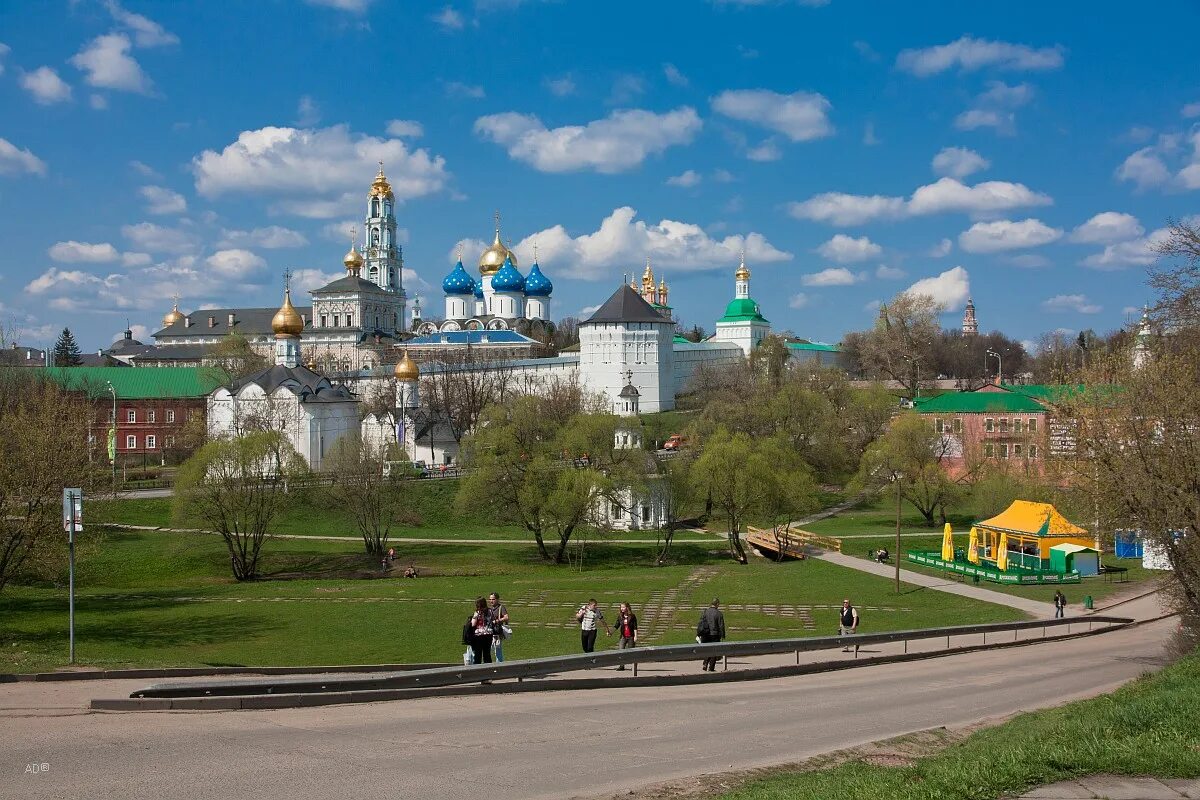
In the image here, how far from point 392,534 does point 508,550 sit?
19.2 feet

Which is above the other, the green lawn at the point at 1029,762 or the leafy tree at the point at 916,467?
the leafy tree at the point at 916,467

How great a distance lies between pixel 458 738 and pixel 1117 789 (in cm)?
574

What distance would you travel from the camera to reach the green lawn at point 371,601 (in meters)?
21.4

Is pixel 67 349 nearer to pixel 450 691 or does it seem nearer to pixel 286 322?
pixel 286 322

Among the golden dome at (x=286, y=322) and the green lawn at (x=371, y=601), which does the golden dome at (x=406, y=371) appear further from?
the green lawn at (x=371, y=601)

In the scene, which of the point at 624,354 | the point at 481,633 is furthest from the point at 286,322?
the point at 481,633

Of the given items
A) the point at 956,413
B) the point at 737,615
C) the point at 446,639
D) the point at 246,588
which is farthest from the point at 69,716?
the point at 956,413

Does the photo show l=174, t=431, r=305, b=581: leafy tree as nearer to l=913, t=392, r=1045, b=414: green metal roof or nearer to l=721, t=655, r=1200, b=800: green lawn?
l=721, t=655, r=1200, b=800: green lawn

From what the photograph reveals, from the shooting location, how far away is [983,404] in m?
58.8

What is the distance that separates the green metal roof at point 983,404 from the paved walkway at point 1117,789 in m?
51.8

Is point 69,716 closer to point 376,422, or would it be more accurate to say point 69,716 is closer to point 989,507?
point 989,507

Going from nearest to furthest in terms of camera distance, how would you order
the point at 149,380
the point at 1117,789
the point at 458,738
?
the point at 1117,789 → the point at 458,738 → the point at 149,380

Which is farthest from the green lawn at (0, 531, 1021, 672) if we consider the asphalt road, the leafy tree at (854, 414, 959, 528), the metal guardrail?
the leafy tree at (854, 414, 959, 528)

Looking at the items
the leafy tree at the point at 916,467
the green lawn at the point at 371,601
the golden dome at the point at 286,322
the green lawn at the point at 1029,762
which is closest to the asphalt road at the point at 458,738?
the green lawn at the point at 1029,762
